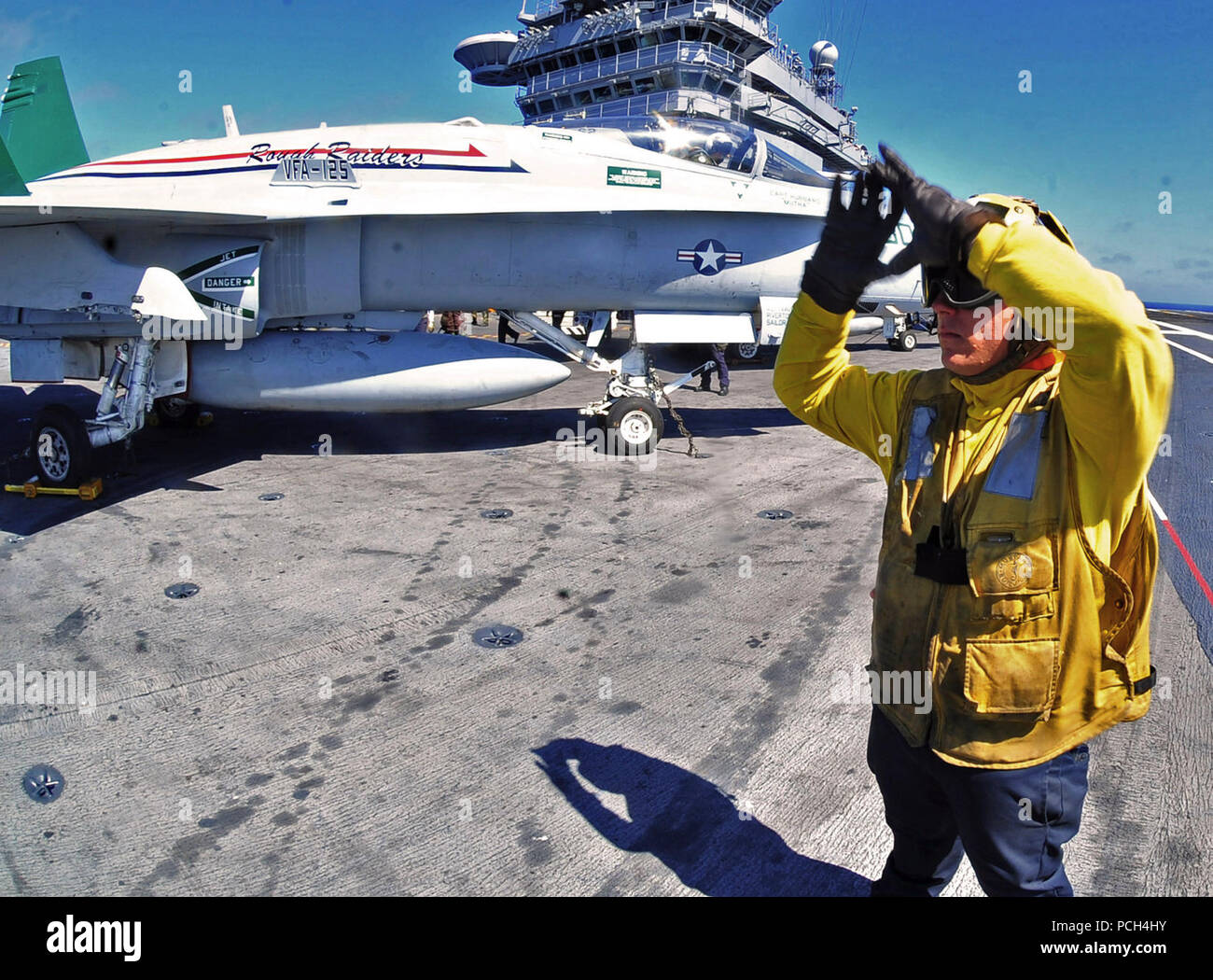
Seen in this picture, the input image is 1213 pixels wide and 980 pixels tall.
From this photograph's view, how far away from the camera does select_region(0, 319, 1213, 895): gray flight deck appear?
2930 mm

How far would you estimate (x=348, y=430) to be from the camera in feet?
35.2

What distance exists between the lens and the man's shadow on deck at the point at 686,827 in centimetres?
283

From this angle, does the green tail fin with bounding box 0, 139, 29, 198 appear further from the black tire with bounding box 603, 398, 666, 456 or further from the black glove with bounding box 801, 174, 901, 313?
the black glove with bounding box 801, 174, 901, 313

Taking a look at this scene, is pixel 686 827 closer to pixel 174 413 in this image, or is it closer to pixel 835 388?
pixel 835 388

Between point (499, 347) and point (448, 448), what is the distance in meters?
1.41

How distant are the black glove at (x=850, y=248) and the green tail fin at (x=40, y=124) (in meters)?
13.2

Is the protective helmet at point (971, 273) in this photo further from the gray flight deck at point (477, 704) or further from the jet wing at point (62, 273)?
the jet wing at point (62, 273)

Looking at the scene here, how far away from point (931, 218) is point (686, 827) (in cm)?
242

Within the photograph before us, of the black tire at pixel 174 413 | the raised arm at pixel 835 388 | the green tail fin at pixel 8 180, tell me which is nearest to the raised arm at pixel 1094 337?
the raised arm at pixel 835 388

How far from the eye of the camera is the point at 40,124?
11.4 metres

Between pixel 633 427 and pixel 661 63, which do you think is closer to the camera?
pixel 633 427

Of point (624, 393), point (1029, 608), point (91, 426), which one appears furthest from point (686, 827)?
point (91, 426)

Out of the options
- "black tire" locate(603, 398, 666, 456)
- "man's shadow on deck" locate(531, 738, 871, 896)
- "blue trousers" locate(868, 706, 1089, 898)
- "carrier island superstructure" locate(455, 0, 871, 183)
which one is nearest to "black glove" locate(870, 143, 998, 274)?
"blue trousers" locate(868, 706, 1089, 898)
